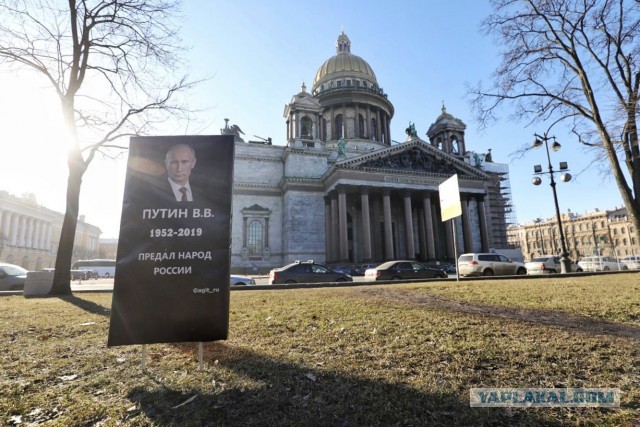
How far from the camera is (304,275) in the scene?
64.0 ft

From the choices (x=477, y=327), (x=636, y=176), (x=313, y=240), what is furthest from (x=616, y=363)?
(x=313, y=240)

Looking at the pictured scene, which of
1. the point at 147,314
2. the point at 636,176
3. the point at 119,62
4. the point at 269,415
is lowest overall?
the point at 269,415

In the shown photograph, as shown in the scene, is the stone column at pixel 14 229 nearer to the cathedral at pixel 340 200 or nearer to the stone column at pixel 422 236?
the cathedral at pixel 340 200

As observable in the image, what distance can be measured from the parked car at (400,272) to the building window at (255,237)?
20883 mm

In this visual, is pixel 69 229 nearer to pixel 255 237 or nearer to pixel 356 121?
pixel 255 237

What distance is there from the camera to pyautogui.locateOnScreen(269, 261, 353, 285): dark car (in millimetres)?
19156

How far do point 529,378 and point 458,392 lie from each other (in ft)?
2.91

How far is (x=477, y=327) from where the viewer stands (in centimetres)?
542

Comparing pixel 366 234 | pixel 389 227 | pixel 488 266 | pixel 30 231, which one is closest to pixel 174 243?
pixel 488 266

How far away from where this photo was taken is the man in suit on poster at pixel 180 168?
423 cm

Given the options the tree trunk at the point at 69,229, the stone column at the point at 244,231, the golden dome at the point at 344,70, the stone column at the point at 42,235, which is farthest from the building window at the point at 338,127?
the stone column at the point at 42,235

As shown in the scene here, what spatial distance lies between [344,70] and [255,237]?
31.6 meters

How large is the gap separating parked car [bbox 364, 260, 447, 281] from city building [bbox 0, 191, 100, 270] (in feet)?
233

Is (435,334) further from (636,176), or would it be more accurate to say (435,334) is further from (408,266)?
(408,266)
